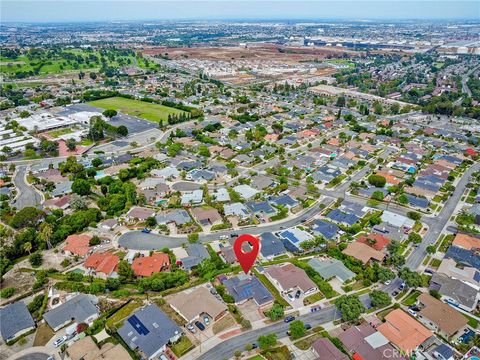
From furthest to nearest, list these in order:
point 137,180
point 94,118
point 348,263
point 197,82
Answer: point 197,82
point 94,118
point 137,180
point 348,263

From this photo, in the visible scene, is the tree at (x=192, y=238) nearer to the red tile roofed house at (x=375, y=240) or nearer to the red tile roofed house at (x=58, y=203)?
the red tile roofed house at (x=375, y=240)

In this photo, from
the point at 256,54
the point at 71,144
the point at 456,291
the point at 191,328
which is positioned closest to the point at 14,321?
the point at 191,328

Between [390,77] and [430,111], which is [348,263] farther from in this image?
[390,77]

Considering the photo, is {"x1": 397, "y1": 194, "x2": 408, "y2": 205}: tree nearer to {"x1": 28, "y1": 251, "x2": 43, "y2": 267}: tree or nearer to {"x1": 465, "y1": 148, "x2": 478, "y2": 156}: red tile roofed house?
{"x1": 465, "y1": 148, "x2": 478, "y2": 156}: red tile roofed house

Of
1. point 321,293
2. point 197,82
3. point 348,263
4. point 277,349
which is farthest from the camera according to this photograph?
point 197,82

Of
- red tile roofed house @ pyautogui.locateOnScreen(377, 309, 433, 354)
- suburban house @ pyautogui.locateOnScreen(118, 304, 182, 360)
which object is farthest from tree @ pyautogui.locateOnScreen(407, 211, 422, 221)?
suburban house @ pyautogui.locateOnScreen(118, 304, 182, 360)

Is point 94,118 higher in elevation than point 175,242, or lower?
higher

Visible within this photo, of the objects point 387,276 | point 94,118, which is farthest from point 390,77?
point 387,276
